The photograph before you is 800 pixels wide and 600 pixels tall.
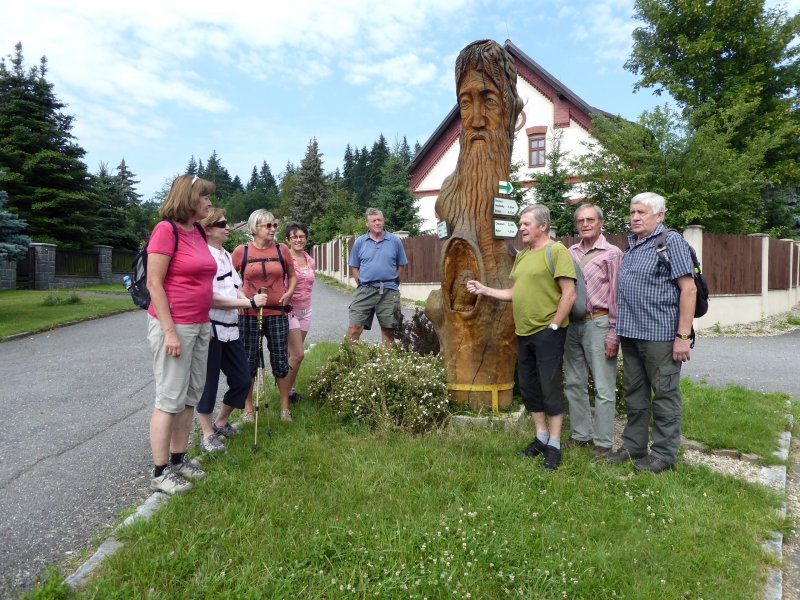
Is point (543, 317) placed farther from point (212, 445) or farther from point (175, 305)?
point (212, 445)

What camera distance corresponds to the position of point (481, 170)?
196 inches

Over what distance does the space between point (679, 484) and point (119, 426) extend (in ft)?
16.3

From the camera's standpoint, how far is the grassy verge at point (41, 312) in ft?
37.9

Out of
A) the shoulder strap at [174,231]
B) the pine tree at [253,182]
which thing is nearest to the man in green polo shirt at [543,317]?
the shoulder strap at [174,231]

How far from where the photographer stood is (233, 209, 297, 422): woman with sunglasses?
15.5ft

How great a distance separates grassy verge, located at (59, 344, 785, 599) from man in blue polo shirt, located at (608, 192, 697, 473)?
1.03 feet

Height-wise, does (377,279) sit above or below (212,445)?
above

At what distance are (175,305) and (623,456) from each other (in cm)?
343

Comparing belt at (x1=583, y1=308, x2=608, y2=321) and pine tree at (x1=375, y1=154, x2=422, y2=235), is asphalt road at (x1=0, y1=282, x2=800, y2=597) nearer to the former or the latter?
belt at (x1=583, y1=308, x2=608, y2=321)

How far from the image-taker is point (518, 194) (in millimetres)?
17750

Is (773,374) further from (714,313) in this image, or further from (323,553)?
(323,553)

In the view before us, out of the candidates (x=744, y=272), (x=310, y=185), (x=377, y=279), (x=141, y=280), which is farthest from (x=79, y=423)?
(x=310, y=185)

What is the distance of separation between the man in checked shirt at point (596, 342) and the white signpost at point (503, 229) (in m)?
0.72

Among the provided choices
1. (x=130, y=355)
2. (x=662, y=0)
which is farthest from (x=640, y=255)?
(x=662, y=0)
